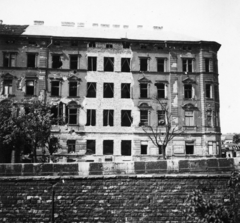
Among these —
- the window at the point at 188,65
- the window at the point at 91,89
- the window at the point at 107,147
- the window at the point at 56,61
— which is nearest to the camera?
the window at the point at 107,147

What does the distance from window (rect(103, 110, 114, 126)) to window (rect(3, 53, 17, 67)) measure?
11365 mm

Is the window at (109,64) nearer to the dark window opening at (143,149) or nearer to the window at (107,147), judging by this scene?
the window at (107,147)

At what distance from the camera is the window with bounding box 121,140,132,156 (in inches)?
1283

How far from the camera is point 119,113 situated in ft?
108

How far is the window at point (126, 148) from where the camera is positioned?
3259 centimetres

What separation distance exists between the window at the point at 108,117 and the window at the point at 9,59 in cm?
1136

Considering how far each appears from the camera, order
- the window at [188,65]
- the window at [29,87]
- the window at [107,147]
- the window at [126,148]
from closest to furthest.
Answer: the window at [107,147]
the window at [126,148]
the window at [29,87]
the window at [188,65]

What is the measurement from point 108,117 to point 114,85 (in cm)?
365

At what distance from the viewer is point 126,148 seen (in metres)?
32.7

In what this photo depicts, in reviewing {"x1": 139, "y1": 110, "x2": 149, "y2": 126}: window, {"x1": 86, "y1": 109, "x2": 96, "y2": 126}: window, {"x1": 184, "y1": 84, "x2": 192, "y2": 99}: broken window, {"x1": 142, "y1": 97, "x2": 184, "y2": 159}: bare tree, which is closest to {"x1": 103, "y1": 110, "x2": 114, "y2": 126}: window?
{"x1": 86, "y1": 109, "x2": 96, "y2": 126}: window

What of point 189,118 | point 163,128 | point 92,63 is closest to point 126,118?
point 163,128

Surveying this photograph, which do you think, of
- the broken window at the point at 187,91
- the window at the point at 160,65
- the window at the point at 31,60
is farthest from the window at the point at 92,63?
the broken window at the point at 187,91

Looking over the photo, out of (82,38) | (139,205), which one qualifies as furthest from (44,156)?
(139,205)

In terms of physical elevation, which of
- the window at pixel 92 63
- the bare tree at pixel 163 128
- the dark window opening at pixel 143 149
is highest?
the window at pixel 92 63
